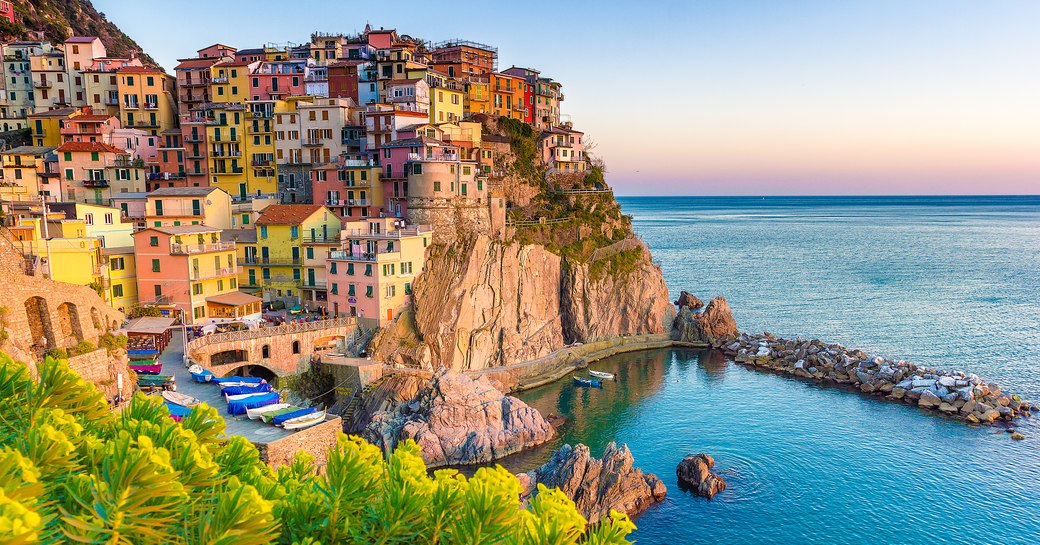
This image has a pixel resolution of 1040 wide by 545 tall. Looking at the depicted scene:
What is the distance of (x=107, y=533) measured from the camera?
26.1 ft

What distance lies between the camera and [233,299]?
47688 millimetres

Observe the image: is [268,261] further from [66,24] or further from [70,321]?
[66,24]

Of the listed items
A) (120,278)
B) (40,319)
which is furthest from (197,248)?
(40,319)

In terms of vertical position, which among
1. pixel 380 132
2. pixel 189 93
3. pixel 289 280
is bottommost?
pixel 289 280

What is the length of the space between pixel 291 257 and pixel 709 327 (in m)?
40.0

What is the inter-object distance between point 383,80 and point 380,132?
9.88 meters

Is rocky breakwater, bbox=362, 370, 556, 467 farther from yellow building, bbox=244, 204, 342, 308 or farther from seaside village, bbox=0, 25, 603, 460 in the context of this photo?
yellow building, bbox=244, 204, 342, 308

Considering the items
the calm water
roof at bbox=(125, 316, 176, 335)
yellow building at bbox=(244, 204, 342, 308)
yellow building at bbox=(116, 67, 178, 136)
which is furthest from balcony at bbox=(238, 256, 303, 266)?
yellow building at bbox=(116, 67, 178, 136)

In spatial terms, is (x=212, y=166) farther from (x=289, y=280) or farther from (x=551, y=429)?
(x=551, y=429)

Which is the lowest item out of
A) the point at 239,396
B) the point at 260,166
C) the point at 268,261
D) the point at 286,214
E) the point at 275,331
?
the point at 239,396

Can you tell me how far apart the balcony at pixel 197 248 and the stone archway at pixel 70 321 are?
11367 millimetres

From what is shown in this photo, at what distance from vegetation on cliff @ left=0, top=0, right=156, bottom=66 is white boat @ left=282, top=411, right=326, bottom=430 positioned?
8547cm

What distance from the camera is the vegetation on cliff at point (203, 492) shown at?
8.06 m

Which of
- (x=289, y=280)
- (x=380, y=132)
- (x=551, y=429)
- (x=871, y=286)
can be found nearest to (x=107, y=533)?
(x=551, y=429)
